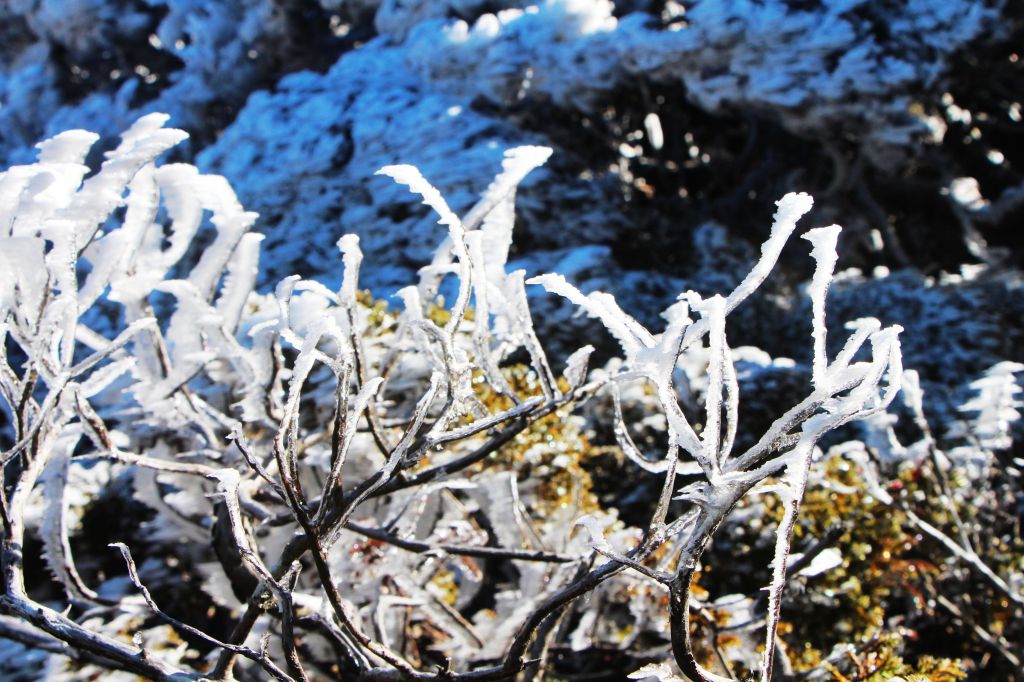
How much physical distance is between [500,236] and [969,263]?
520cm

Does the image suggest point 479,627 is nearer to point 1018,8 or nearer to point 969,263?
point 1018,8

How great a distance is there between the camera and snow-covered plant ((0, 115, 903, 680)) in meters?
0.96

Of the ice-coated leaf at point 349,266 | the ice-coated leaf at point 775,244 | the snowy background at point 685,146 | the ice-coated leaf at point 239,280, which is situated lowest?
the snowy background at point 685,146

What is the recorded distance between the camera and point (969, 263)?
18.1 feet

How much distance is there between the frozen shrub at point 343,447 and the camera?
3.19 feet

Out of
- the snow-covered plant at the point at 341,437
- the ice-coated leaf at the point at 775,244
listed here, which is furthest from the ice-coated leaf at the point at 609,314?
the ice-coated leaf at the point at 775,244

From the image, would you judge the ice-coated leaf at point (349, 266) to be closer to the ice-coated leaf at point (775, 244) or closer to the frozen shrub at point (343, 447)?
the frozen shrub at point (343, 447)

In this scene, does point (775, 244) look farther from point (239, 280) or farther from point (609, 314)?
point (239, 280)

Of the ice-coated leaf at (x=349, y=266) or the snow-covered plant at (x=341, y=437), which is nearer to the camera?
the snow-covered plant at (x=341, y=437)

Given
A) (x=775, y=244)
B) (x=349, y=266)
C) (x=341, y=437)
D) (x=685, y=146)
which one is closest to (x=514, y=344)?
(x=349, y=266)

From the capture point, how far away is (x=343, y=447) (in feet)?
3.61

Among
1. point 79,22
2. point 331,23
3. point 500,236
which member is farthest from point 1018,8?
point 79,22

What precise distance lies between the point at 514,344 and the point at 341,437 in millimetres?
626

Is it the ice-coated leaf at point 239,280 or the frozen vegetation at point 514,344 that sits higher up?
the ice-coated leaf at point 239,280
